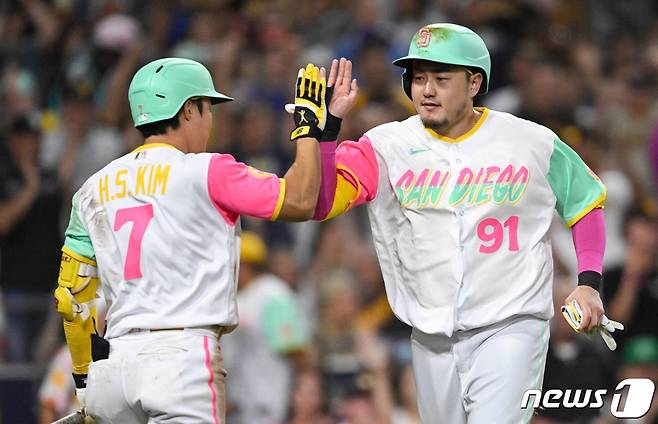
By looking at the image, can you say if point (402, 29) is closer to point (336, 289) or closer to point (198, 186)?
point (336, 289)

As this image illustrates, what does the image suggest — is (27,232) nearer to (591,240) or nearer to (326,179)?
(326,179)

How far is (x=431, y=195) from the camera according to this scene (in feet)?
20.7

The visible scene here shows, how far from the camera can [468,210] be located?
247 inches

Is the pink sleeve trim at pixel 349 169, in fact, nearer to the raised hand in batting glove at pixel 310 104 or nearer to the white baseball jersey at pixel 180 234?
the raised hand in batting glove at pixel 310 104

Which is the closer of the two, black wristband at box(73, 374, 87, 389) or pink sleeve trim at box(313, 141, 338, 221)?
pink sleeve trim at box(313, 141, 338, 221)

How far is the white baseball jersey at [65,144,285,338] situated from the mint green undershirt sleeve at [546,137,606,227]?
51.5 inches

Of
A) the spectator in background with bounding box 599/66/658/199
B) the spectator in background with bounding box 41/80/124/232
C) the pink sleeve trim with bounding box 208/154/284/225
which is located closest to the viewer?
the pink sleeve trim with bounding box 208/154/284/225

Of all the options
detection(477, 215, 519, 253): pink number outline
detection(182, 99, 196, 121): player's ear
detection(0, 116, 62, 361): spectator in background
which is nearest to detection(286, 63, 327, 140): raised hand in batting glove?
detection(182, 99, 196, 121): player's ear

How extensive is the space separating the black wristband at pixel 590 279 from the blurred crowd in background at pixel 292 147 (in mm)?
2338

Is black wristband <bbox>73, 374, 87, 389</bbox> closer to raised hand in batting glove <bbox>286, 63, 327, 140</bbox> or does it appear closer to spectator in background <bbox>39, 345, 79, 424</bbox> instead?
raised hand in batting glove <bbox>286, 63, 327, 140</bbox>

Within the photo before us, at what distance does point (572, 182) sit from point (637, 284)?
3.93 metres

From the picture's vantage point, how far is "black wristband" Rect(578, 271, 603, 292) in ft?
20.9

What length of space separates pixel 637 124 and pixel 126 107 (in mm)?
4459

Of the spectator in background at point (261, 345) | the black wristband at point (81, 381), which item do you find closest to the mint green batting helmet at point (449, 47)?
the black wristband at point (81, 381)
